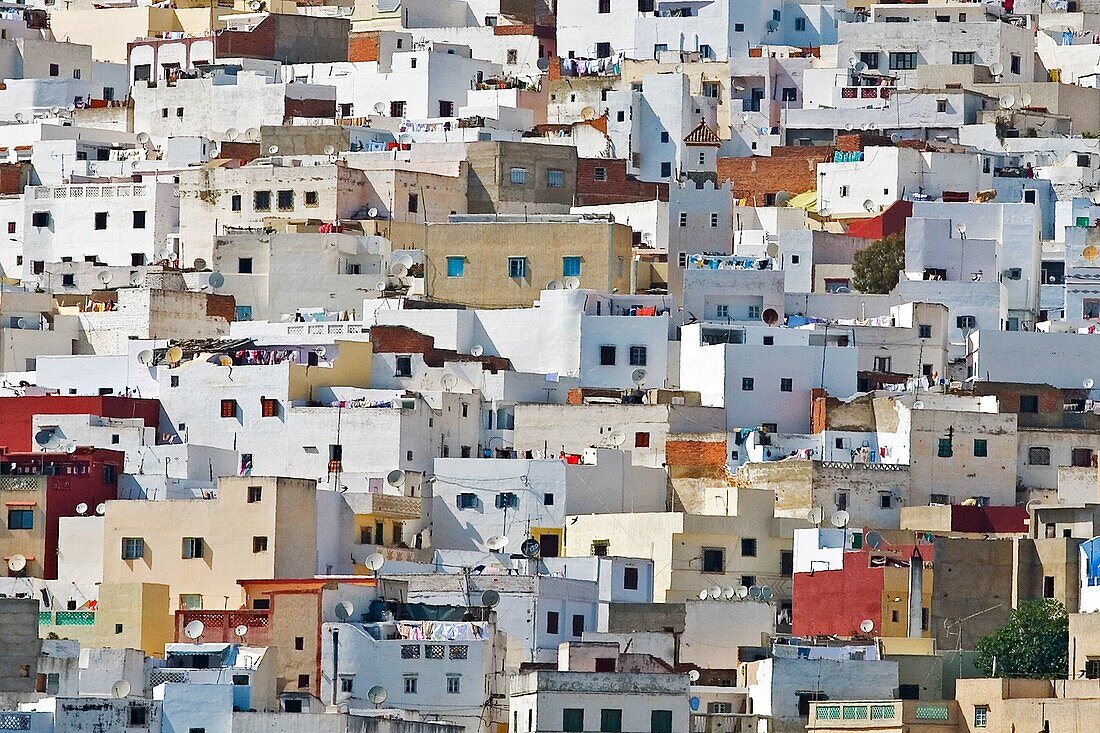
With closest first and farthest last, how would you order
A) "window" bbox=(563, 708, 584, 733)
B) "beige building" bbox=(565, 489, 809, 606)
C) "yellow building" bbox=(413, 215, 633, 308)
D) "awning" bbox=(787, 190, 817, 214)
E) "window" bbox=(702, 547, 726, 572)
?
"window" bbox=(563, 708, 584, 733), "beige building" bbox=(565, 489, 809, 606), "window" bbox=(702, 547, 726, 572), "yellow building" bbox=(413, 215, 633, 308), "awning" bbox=(787, 190, 817, 214)

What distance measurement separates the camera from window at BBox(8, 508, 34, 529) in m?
57.6

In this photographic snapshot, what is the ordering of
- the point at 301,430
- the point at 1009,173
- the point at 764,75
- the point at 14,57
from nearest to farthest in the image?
1. the point at 301,430
2. the point at 1009,173
3. the point at 764,75
4. the point at 14,57

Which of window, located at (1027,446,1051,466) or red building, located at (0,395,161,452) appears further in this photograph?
red building, located at (0,395,161,452)

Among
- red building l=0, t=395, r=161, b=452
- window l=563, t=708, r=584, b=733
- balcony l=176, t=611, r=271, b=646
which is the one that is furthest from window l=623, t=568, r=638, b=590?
red building l=0, t=395, r=161, b=452

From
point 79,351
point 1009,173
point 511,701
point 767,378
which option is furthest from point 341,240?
point 511,701

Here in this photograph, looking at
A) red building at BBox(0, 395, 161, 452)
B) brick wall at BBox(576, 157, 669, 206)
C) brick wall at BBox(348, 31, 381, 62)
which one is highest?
brick wall at BBox(348, 31, 381, 62)

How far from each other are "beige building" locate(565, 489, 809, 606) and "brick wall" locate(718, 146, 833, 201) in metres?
16.5

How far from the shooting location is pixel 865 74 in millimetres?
78125

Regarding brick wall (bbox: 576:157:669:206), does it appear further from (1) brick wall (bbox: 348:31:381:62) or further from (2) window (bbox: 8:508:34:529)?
(2) window (bbox: 8:508:34:529)

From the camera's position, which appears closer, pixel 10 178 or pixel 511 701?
pixel 511 701

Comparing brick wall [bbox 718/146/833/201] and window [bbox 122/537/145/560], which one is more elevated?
brick wall [bbox 718/146/833/201]

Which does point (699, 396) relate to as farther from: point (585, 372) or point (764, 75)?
point (764, 75)

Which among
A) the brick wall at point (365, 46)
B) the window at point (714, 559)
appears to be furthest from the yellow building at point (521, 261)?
the brick wall at point (365, 46)

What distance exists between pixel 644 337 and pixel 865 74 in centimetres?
1622
